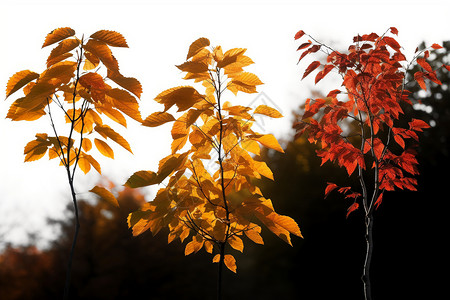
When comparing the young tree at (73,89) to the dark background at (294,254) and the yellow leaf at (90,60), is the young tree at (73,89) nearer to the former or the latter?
the yellow leaf at (90,60)

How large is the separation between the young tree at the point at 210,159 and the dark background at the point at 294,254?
7699 mm

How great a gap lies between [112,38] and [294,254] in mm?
9117

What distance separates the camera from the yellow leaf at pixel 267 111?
4.62ft

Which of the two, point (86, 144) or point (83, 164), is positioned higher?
point (86, 144)

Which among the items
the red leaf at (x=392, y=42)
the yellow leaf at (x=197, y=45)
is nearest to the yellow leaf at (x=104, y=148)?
the yellow leaf at (x=197, y=45)

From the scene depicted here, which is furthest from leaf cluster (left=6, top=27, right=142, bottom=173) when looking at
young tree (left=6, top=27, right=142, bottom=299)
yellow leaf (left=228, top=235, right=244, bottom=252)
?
yellow leaf (left=228, top=235, right=244, bottom=252)

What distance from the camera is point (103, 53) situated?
127cm

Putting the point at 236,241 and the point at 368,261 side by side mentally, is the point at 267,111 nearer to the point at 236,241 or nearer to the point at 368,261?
the point at 236,241

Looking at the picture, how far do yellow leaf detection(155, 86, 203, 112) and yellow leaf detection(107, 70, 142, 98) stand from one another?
9 centimetres

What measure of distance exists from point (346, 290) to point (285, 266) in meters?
1.59

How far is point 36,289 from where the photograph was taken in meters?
9.89

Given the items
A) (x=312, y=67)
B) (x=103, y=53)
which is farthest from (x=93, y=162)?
(x=312, y=67)

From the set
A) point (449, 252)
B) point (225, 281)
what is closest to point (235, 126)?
point (225, 281)

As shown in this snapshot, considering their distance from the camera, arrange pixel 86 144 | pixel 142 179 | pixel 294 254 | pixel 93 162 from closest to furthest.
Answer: pixel 142 179 → pixel 93 162 → pixel 86 144 → pixel 294 254
